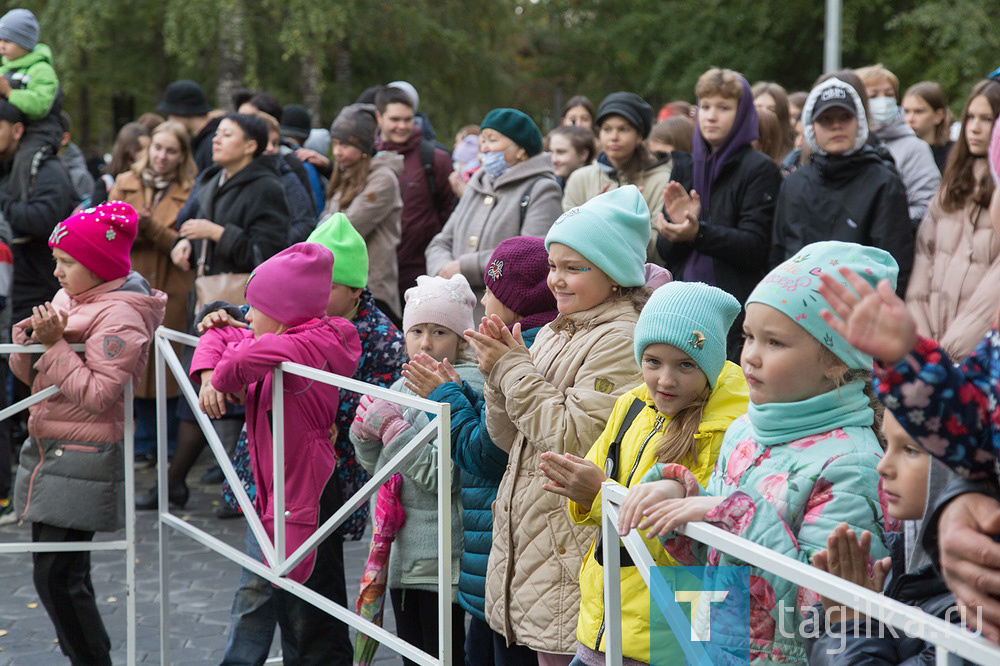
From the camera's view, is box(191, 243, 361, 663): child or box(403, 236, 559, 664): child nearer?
box(403, 236, 559, 664): child

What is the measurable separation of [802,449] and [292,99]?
21628mm

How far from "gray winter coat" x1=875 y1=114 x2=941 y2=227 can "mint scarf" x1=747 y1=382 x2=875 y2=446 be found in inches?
166

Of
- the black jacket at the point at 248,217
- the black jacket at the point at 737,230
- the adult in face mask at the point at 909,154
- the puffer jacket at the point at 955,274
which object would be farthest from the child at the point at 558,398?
the black jacket at the point at 248,217

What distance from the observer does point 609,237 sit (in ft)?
11.2

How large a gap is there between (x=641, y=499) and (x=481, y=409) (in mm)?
1354

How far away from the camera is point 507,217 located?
20.2 feet

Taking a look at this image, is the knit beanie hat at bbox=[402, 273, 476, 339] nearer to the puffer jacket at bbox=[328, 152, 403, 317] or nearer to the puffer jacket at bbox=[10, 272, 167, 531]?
the puffer jacket at bbox=[10, 272, 167, 531]

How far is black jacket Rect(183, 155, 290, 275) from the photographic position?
6.61m

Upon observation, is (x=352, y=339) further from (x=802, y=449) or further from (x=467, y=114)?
(x=467, y=114)

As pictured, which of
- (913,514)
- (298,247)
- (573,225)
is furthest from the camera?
(298,247)

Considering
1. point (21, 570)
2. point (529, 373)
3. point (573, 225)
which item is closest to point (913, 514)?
point (529, 373)

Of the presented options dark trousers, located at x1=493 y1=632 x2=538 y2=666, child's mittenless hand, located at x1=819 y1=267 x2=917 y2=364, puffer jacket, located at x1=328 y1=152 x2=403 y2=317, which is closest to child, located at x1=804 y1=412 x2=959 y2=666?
child's mittenless hand, located at x1=819 y1=267 x2=917 y2=364

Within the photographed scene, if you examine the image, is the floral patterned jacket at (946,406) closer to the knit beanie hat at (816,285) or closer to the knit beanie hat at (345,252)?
the knit beanie hat at (816,285)

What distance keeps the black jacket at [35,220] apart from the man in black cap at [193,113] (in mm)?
1139
